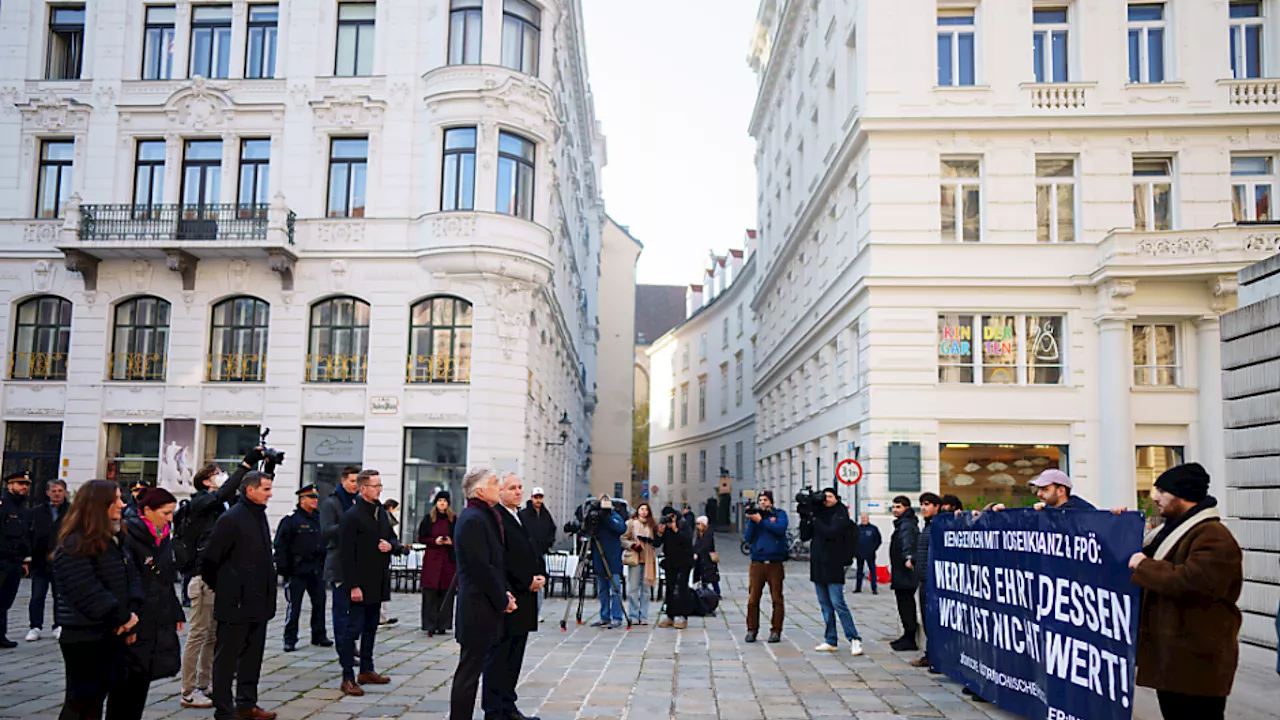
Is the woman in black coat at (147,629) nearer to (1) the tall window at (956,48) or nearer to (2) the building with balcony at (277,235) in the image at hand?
(2) the building with balcony at (277,235)

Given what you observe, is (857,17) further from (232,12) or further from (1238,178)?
(232,12)

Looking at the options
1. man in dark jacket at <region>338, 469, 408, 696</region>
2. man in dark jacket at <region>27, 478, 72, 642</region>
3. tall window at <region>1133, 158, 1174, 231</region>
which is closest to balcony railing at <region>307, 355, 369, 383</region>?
man in dark jacket at <region>27, 478, 72, 642</region>

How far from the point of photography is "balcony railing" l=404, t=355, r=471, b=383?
2517 cm

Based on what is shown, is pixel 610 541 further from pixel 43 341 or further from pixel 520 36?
pixel 43 341

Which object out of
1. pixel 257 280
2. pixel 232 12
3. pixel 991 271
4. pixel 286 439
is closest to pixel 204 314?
pixel 257 280

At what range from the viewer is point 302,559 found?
1232 centimetres

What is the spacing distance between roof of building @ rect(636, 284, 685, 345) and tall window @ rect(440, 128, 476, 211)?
6978cm

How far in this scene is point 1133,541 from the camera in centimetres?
655

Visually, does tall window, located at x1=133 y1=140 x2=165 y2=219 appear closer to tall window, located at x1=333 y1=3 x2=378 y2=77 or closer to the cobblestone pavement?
tall window, located at x1=333 y1=3 x2=378 y2=77

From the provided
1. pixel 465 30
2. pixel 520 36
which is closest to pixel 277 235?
pixel 465 30

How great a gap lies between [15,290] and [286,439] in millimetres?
8495

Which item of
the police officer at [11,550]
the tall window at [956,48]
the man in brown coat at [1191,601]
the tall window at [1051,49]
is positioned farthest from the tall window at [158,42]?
the man in brown coat at [1191,601]

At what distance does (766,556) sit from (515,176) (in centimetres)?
1495

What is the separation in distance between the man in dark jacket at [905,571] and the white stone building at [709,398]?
32.6 m
